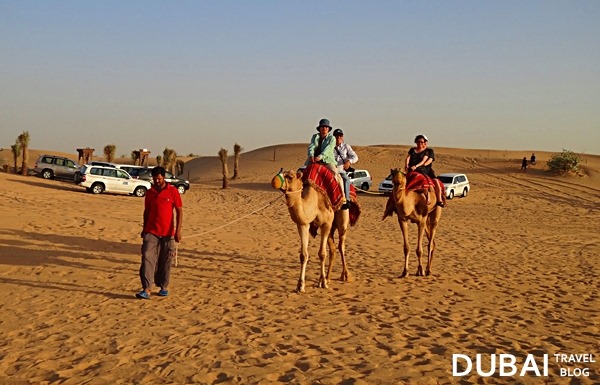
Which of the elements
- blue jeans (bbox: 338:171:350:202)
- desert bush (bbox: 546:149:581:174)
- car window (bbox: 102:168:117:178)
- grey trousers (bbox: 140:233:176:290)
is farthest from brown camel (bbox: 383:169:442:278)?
desert bush (bbox: 546:149:581:174)

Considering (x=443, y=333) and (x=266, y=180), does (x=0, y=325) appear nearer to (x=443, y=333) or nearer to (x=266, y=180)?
(x=443, y=333)

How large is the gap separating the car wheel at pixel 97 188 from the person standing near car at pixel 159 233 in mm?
24680

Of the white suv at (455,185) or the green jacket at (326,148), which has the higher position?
the green jacket at (326,148)

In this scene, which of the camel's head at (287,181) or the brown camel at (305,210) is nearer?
the camel's head at (287,181)

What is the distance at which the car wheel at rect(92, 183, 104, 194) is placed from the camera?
3162 cm

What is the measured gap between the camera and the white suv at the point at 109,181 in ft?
103

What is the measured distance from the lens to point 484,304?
8672 millimetres

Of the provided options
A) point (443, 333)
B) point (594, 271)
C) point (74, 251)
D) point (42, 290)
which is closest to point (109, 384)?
point (443, 333)

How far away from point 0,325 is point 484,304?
7123 millimetres

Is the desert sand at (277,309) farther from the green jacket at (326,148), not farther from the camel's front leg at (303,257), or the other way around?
the green jacket at (326,148)

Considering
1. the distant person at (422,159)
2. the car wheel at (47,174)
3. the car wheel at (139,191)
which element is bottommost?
the car wheel at (139,191)

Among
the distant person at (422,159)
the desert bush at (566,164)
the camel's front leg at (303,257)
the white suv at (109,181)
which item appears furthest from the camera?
the desert bush at (566,164)

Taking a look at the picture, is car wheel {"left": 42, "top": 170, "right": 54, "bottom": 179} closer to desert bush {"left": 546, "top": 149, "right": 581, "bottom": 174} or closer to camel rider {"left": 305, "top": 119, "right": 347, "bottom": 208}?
camel rider {"left": 305, "top": 119, "right": 347, "bottom": 208}

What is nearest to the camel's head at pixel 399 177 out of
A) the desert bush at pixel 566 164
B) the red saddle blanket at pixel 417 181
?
the red saddle blanket at pixel 417 181
